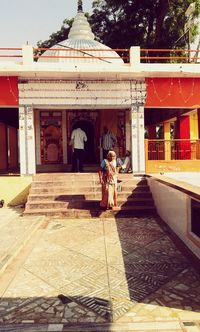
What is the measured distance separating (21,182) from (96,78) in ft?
16.2

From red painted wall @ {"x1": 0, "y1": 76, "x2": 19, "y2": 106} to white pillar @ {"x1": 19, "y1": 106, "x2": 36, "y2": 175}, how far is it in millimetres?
468

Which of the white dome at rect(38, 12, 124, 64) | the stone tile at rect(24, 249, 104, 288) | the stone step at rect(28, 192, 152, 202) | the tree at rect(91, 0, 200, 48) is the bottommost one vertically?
the stone tile at rect(24, 249, 104, 288)

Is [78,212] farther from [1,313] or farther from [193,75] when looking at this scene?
[193,75]

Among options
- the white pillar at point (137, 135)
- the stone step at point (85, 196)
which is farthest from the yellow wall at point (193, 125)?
the stone step at point (85, 196)

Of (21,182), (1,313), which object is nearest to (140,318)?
(1,313)

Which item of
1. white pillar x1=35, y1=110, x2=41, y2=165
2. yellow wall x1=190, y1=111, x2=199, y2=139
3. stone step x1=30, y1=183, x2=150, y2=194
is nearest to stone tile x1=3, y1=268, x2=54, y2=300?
stone step x1=30, y1=183, x2=150, y2=194

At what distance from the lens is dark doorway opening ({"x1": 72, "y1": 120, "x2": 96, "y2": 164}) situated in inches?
587

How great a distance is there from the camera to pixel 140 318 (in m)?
3.25

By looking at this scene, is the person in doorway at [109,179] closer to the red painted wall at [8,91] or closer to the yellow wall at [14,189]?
the yellow wall at [14,189]

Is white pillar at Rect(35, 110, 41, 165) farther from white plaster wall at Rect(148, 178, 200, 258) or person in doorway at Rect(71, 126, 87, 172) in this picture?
white plaster wall at Rect(148, 178, 200, 258)

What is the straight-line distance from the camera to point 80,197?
9.38 m

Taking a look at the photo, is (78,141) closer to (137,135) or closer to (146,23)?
(137,135)

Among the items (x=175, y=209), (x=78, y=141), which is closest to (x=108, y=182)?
(x=175, y=209)

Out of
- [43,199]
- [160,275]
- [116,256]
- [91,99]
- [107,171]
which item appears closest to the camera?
[160,275]
